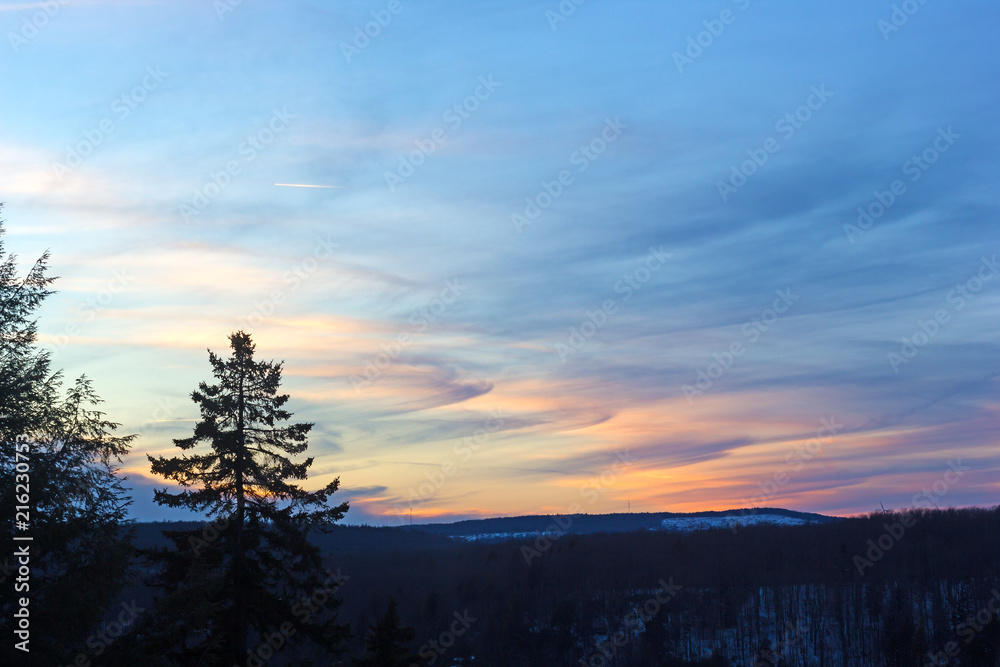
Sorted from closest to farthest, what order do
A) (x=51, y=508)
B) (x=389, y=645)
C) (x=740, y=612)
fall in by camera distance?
(x=51, y=508)
(x=389, y=645)
(x=740, y=612)

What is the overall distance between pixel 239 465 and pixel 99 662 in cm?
708

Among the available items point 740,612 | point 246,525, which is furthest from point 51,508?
point 740,612

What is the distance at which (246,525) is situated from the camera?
26.4 m

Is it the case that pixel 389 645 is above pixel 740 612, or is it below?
above

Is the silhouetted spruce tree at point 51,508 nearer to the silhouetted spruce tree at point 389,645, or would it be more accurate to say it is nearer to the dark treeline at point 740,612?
the silhouetted spruce tree at point 389,645

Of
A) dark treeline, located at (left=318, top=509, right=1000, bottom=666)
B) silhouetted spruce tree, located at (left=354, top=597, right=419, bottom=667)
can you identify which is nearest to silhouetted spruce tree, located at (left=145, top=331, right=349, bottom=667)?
silhouetted spruce tree, located at (left=354, top=597, right=419, bottom=667)

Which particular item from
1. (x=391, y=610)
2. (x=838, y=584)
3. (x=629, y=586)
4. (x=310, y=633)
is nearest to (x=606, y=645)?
(x=629, y=586)

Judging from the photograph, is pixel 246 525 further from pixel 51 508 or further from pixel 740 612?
pixel 740 612

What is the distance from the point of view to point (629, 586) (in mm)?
194250

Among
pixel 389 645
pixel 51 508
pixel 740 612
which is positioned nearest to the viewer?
pixel 51 508

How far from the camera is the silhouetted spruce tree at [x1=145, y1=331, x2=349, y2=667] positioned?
25.8 metres

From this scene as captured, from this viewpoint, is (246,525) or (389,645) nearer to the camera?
(246,525)

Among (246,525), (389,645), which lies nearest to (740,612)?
(389,645)

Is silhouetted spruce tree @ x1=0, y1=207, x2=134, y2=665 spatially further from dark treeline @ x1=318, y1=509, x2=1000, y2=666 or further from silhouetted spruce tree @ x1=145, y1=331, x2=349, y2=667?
dark treeline @ x1=318, y1=509, x2=1000, y2=666
